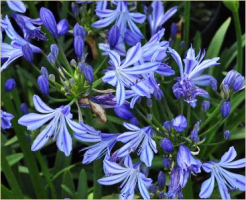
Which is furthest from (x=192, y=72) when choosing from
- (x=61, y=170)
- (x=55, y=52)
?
(x=61, y=170)

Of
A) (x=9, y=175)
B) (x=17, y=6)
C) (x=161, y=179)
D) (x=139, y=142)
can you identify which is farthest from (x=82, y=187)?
(x=17, y=6)

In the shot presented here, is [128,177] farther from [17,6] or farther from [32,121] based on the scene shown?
[17,6]

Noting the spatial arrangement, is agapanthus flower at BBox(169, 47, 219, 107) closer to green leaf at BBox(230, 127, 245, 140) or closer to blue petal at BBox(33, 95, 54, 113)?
blue petal at BBox(33, 95, 54, 113)

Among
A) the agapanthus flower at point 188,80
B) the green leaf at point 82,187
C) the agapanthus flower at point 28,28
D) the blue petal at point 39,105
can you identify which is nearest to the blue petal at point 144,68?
the agapanthus flower at point 188,80

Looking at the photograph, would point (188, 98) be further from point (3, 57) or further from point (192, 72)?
point (3, 57)

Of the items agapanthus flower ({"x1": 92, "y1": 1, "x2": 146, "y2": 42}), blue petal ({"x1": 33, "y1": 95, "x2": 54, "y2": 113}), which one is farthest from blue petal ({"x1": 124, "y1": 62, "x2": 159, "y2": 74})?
agapanthus flower ({"x1": 92, "y1": 1, "x2": 146, "y2": 42})

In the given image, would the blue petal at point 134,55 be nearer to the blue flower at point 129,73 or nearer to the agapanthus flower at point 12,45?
the blue flower at point 129,73

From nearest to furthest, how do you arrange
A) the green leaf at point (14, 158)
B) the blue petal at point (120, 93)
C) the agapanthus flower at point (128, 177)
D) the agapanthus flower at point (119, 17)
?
the blue petal at point (120, 93)
the agapanthus flower at point (128, 177)
the agapanthus flower at point (119, 17)
the green leaf at point (14, 158)

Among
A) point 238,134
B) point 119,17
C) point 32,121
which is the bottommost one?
point 238,134
